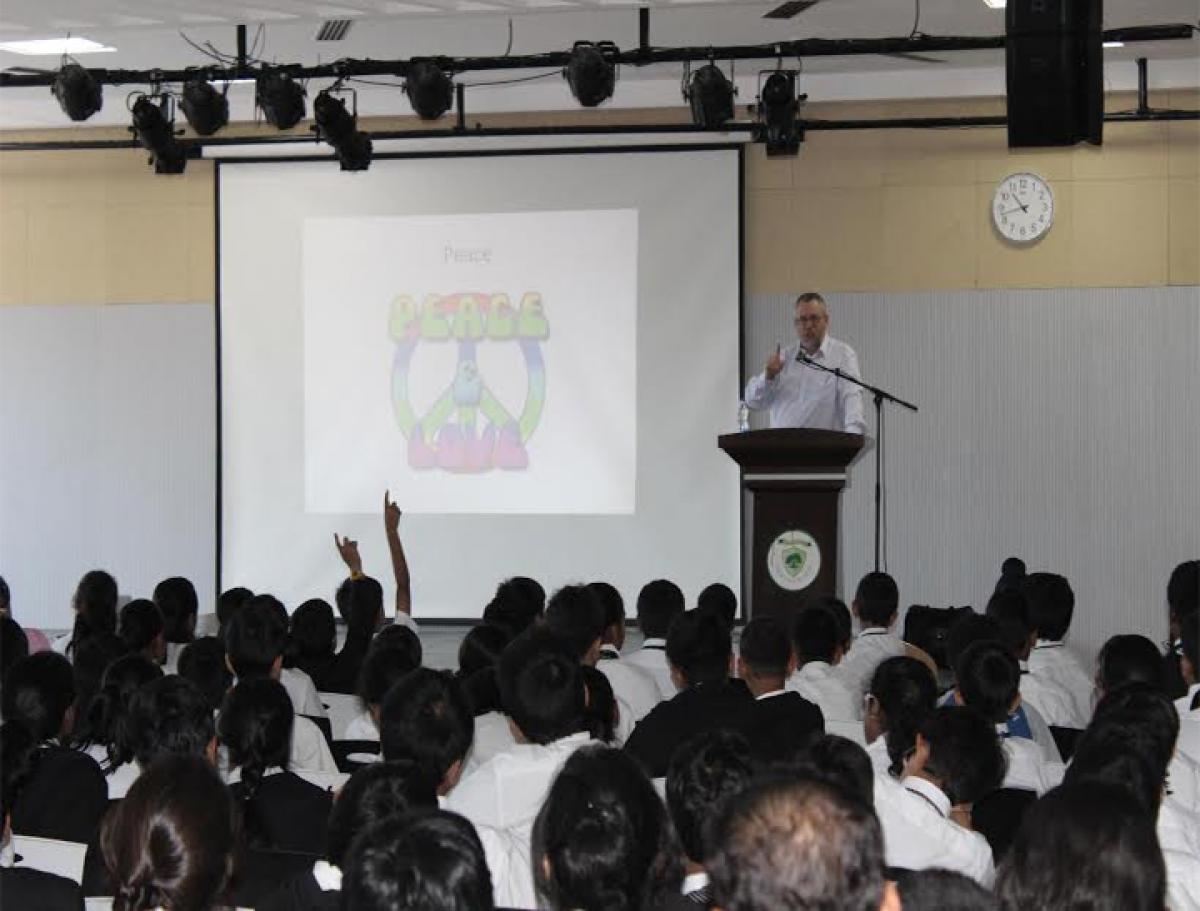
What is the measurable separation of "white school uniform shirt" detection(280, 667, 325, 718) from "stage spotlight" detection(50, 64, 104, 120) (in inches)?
155

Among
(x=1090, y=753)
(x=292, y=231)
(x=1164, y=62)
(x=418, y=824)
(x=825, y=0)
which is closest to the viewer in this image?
(x=418, y=824)

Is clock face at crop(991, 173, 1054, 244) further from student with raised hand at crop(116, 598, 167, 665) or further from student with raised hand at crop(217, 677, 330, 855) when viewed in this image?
student with raised hand at crop(217, 677, 330, 855)

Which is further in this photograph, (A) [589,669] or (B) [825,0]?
(B) [825,0]

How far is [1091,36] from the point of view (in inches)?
215

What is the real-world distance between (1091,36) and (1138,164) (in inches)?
148

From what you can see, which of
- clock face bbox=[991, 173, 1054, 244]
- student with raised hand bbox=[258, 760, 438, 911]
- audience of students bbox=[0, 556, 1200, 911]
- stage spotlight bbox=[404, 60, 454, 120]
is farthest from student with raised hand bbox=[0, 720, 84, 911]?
clock face bbox=[991, 173, 1054, 244]

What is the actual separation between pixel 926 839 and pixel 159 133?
6.37 m

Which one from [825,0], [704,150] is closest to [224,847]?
[825,0]

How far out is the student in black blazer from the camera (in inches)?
140

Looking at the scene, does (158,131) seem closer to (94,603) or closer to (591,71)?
(591,71)

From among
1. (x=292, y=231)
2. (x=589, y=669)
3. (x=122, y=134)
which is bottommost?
(x=589, y=669)

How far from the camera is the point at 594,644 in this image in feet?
15.1

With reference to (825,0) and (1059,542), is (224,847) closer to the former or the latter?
(825,0)

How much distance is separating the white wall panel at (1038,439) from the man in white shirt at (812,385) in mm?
2158
